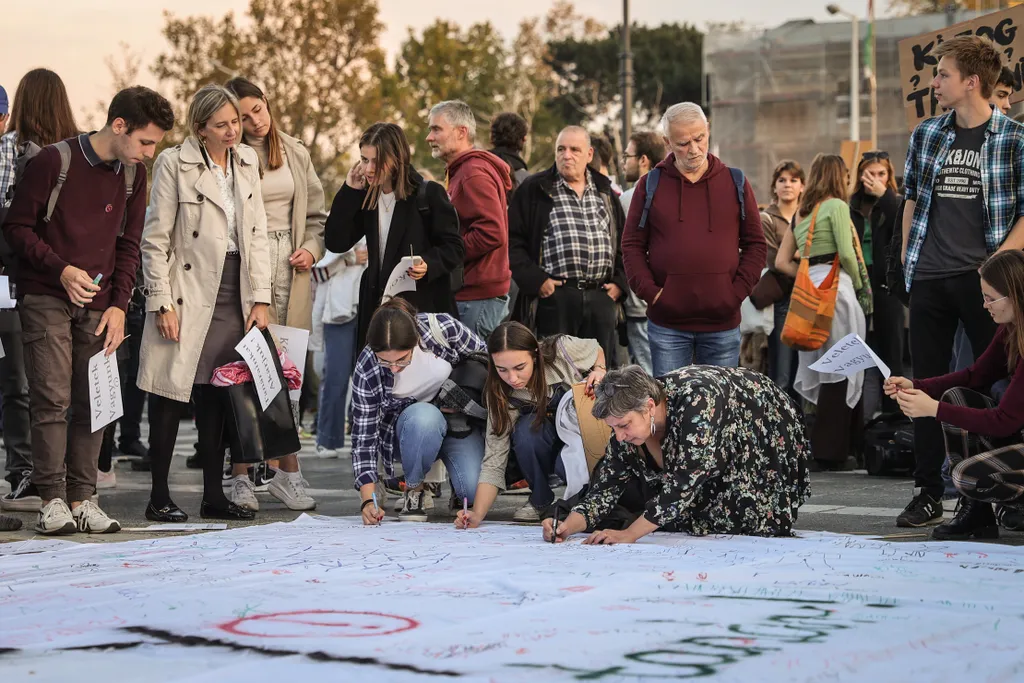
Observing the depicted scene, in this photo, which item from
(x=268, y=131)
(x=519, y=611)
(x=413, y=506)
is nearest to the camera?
(x=519, y=611)

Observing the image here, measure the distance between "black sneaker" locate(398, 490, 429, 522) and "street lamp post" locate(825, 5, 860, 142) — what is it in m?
29.6

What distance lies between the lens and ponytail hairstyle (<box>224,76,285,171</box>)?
6664mm

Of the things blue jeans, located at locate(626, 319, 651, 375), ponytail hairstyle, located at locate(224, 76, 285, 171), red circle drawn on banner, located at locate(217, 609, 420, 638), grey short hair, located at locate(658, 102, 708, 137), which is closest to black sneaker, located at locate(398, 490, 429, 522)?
ponytail hairstyle, located at locate(224, 76, 285, 171)

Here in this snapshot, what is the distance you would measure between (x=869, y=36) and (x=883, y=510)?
29681mm

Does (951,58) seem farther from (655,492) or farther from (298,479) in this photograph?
(298,479)

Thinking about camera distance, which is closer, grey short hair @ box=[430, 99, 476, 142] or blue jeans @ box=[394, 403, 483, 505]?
blue jeans @ box=[394, 403, 483, 505]

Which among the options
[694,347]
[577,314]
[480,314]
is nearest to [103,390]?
[480,314]

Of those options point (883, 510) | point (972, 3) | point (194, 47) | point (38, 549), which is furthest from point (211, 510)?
point (972, 3)

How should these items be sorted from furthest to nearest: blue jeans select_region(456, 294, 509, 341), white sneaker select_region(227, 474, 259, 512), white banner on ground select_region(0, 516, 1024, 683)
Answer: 1. blue jeans select_region(456, 294, 509, 341)
2. white sneaker select_region(227, 474, 259, 512)
3. white banner on ground select_region(0, 516, 1024, 683)

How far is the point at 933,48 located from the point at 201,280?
3963mm

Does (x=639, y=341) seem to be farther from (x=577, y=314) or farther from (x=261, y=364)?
(x=261, y=364)

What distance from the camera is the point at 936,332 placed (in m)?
5.70

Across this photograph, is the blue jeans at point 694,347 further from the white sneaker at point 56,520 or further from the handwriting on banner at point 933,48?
the white sneaker at point 56,520

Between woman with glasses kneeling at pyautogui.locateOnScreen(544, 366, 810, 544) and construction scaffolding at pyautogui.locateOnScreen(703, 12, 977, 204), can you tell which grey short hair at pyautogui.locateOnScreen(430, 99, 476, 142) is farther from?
construction scaffolding at pyautogui.locateOnScreen(703, 12, 977, 204)
